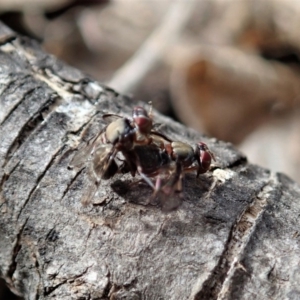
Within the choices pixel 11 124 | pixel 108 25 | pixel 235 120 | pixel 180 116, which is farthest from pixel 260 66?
pixel 11 124

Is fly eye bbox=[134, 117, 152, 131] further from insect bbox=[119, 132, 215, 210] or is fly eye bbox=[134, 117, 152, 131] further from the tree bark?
the tree bark

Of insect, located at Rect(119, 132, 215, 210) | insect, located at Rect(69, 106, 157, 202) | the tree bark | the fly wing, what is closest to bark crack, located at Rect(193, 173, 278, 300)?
the tree bark

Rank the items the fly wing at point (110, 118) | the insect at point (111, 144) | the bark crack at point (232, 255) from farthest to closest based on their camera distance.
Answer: the fly wing at point (110, 118) < the insect at point (111, 144) < the bark crack at point (232, 255)

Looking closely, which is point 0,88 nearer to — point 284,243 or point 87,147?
point 87,147


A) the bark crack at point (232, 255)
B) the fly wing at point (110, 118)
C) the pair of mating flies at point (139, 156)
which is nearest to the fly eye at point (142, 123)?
the pair of mating flies at point (139, 156)

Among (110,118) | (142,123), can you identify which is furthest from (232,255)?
(110,118)

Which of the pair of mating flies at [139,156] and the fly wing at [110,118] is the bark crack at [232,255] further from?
the fly wing at [110,118]
